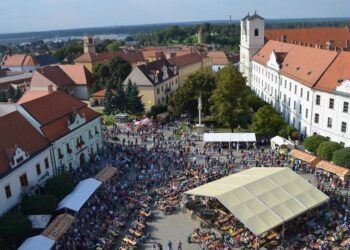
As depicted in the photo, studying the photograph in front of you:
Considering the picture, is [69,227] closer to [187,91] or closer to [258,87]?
[187,91]

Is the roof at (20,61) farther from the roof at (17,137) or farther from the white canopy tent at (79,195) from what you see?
the white canopy tent at (79,195)

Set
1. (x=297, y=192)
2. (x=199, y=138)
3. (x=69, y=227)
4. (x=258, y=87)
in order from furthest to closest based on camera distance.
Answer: (x=258, y=87), (x=199, y=138), (x=297, y=192), (x=69, y=227)

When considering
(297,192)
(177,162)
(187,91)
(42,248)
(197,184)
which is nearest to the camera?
(42,248)

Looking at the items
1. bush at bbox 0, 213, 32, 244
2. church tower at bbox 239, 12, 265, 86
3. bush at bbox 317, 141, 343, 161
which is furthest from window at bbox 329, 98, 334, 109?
church tower at bbox 239, 12, 265, 86

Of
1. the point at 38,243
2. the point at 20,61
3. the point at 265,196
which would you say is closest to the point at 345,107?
the point at 265,196

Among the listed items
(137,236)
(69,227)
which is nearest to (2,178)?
(69,227)

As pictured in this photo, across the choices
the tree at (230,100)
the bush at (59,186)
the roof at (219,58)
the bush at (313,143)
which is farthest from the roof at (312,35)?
the bush at (59,186)

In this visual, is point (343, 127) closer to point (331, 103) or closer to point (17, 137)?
point (331, 103)
